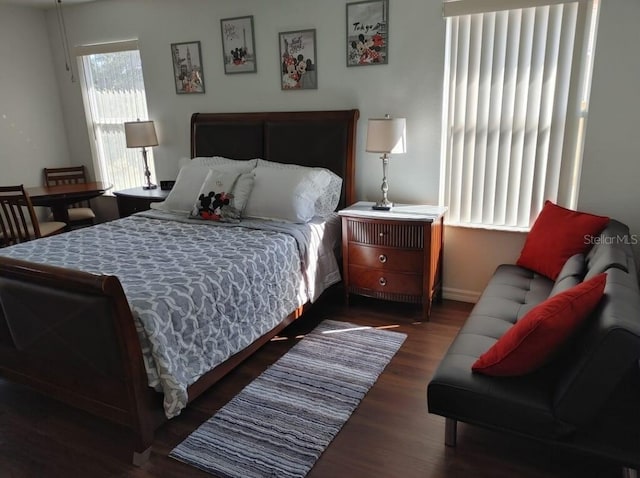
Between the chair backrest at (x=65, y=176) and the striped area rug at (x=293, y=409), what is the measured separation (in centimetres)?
341

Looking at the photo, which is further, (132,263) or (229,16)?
(229,16)

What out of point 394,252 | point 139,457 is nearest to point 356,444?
point 139,457

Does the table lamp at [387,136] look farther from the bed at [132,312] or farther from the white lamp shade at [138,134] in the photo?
the white lamp shade at [138,134]

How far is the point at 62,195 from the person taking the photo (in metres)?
3.97

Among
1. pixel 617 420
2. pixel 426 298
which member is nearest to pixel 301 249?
pixel 426 298

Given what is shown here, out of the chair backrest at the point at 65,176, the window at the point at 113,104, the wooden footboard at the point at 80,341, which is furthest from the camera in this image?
the chair backrest at the point at 65,176

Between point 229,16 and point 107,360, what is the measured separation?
2.93 meters

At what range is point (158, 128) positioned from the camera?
4297 millimetres

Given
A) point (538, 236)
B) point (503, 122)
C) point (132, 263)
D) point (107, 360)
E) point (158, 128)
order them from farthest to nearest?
point (158, 128) < point (503, 122) < point (538, 236) < point (132, 263) < point (107, 360)

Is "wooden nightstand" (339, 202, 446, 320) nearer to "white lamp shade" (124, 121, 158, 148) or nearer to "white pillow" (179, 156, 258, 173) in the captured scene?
"white pillow" (179, 156, 258, 173)

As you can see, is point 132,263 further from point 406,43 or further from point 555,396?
point 406,43

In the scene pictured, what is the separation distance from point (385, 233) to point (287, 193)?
71cm

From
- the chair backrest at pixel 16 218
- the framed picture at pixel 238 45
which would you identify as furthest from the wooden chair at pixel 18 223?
the framed picture at pixel 238 45

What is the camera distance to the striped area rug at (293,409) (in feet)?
6.24
